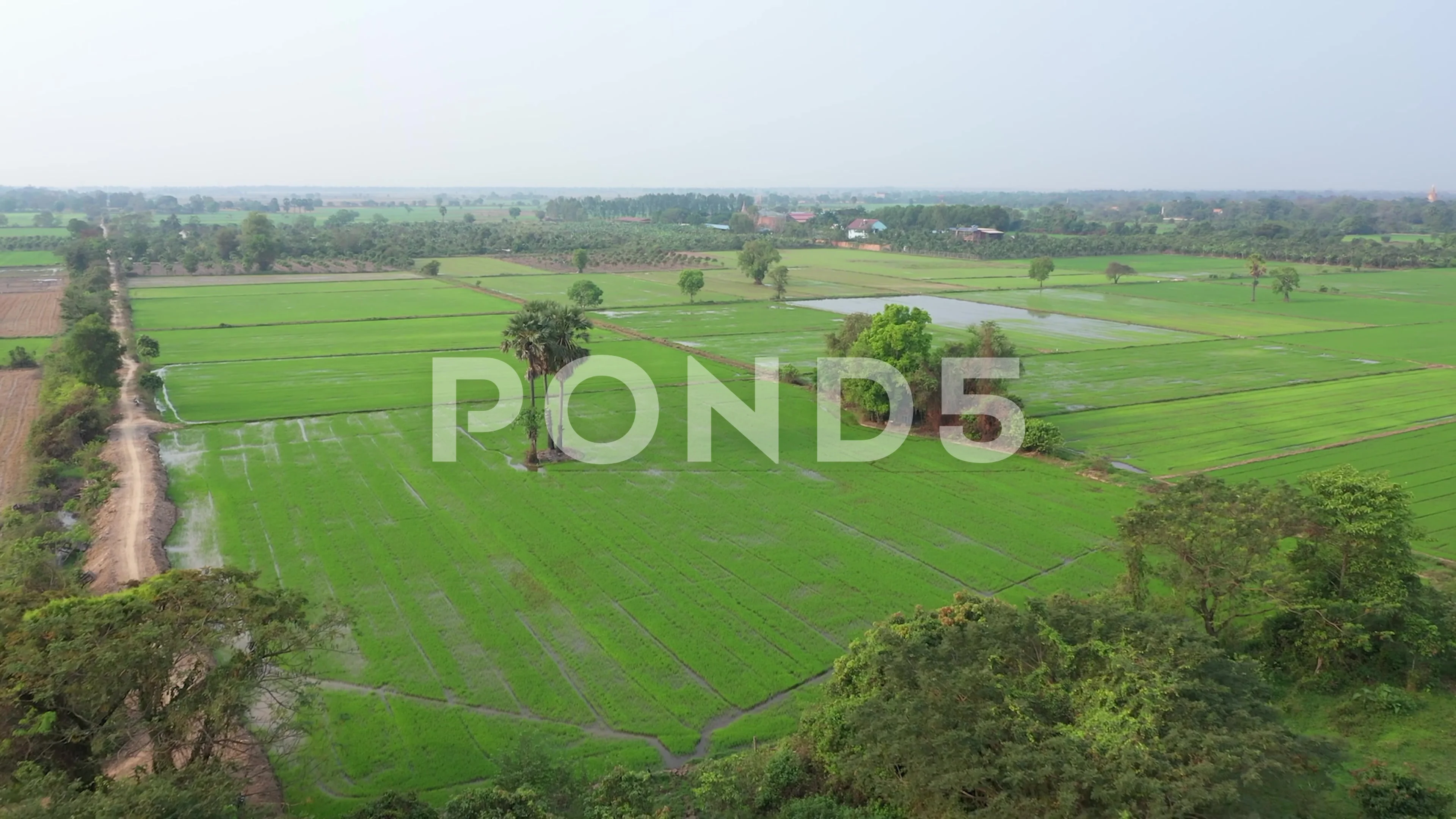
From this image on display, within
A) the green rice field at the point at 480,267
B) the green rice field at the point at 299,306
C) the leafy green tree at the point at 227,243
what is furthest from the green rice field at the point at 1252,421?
the leafy green tree at the point at 227,243

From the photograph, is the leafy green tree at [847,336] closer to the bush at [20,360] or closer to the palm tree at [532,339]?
the palm tree at [532,339]

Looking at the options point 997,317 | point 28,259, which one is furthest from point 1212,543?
point 28,259

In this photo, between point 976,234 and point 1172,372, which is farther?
point 976,234

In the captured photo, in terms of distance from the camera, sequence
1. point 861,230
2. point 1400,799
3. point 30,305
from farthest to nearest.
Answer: point 861,230
point 30,305
point 1400,799

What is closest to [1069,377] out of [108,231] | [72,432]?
[72,432]

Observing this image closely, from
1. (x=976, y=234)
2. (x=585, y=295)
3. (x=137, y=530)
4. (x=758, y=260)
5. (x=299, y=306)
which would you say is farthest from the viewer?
(x=976, y=234)

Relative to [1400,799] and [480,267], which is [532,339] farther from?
[480,267]

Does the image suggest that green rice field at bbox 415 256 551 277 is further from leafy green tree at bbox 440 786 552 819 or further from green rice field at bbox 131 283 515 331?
leafy green tree at bbox 440 786 552 819
